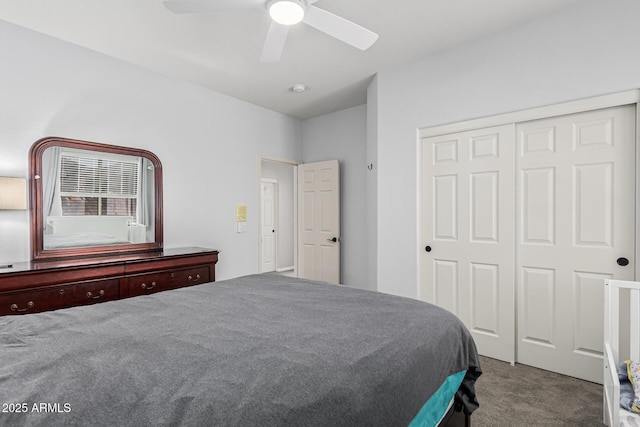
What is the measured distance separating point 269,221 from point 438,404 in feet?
20.1

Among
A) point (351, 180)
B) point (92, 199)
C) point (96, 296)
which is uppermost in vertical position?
point (351, 180)

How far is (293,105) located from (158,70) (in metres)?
1.70

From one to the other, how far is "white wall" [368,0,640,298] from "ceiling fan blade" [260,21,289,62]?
57.9 inches

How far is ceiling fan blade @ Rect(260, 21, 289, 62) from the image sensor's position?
6.81 feet

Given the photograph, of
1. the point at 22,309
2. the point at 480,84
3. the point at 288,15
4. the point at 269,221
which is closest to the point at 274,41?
the point at 288,15

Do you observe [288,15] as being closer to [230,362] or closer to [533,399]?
[230,362]

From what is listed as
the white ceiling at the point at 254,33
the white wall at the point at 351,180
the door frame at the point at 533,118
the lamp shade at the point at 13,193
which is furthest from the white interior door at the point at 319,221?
the lamp shade at the point at 13,193

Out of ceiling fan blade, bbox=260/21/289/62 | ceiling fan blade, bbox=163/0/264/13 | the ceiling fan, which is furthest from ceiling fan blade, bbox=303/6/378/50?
ceiling fan blade, bbox=163/0/264/13

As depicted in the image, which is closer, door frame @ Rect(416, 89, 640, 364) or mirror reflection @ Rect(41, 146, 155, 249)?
door frame @ Rect(416, 89, 640, 364)

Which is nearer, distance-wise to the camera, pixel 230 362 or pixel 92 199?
pixel 230 362

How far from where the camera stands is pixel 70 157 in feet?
9.12

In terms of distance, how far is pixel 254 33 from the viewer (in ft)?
8.79

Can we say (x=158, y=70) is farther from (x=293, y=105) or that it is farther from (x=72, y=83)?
(x=293, y=105)

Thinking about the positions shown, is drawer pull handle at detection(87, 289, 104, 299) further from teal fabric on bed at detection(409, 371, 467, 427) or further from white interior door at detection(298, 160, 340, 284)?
white interior door at detection(298, 160, 340, 284)
